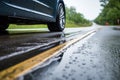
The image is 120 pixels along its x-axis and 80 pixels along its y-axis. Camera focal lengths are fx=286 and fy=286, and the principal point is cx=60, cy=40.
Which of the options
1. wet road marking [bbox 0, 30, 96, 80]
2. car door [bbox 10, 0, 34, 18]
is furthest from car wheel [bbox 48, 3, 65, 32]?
wet road marking [bbox 0, 30, 96, 80]

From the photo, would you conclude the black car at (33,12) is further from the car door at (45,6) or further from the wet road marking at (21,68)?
the wet road marking at (21,68)

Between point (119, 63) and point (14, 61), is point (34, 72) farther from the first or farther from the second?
point (119, 63)

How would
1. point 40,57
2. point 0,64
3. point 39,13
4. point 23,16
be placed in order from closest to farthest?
point 0,64 → point 40,57 → point 23,16 → point 39,13

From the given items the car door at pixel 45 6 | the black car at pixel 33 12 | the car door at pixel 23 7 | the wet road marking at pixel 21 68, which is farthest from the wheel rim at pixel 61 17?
the wet road marking at pixel 21 68

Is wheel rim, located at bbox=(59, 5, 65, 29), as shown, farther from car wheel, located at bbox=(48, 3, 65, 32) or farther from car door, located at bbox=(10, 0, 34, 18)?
car door, located at bbox=(10, 0, 34, 18)

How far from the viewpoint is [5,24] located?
945cm

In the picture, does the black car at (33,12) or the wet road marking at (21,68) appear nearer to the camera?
the wet road marking at (21,68)

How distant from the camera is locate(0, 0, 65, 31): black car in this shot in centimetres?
590

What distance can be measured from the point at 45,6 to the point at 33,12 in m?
0.96

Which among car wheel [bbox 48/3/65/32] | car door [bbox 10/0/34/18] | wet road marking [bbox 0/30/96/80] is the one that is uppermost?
car door [bbox 10/0/34/18]

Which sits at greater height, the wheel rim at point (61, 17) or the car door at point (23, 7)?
the car door at point (23, 7)

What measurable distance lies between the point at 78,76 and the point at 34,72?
45 centimetres

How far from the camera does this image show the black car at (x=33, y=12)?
5.90m

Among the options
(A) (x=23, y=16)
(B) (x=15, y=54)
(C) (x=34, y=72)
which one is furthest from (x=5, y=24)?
(C) (x=34, y=72)
